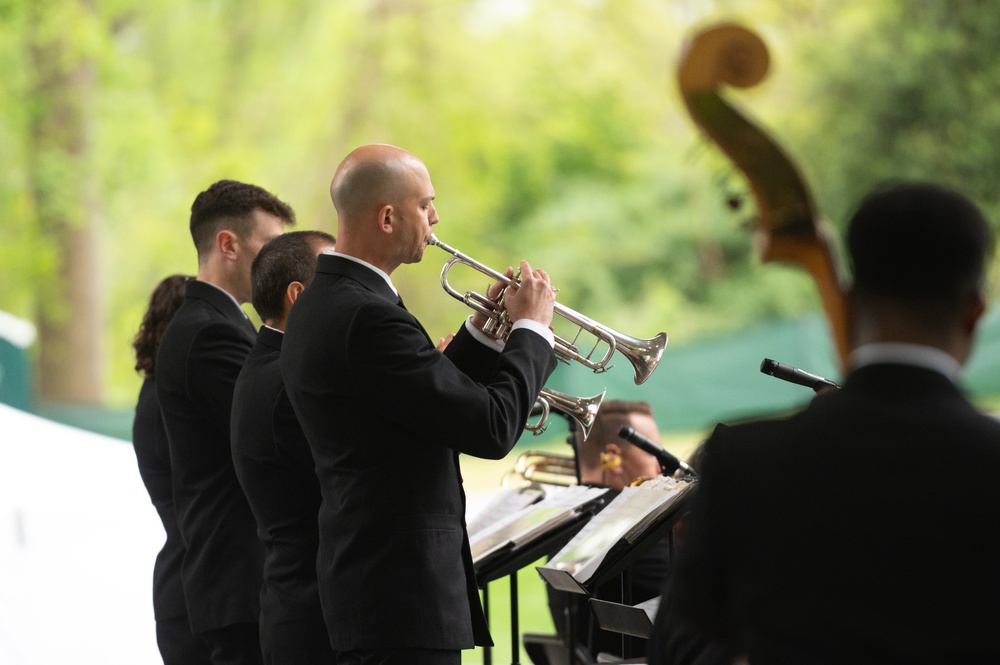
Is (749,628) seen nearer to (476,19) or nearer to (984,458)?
(984,458)

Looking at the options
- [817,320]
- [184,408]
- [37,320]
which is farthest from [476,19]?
[184,408]

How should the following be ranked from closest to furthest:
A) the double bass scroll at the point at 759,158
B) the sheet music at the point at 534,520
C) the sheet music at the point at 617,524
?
the double bass scroll at the point at 759,158
the sheet music at the point at 617,524
the sheet music at the point at 534,520

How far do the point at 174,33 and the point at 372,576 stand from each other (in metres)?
14.6

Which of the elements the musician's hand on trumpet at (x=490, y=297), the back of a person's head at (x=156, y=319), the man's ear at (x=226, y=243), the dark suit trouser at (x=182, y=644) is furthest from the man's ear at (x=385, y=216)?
the dark suit trouser at (x=182, y=644)

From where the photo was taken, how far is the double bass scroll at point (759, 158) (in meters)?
1.67

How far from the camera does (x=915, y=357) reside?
5.00 feet

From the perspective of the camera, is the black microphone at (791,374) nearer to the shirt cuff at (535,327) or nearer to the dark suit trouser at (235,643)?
the shirt cuff at (535,327)

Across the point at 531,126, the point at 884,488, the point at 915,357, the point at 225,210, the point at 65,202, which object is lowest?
the point at 884,488

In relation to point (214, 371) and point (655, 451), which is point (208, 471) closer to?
point (214, 371)

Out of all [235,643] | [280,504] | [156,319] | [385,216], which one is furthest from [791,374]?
[156,319]

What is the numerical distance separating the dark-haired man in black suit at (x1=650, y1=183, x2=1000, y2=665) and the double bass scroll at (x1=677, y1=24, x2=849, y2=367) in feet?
0.33

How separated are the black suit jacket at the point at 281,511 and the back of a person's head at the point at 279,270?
22 cm

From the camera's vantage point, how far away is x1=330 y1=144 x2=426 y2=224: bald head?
2.86m

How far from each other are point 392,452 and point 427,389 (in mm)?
170
